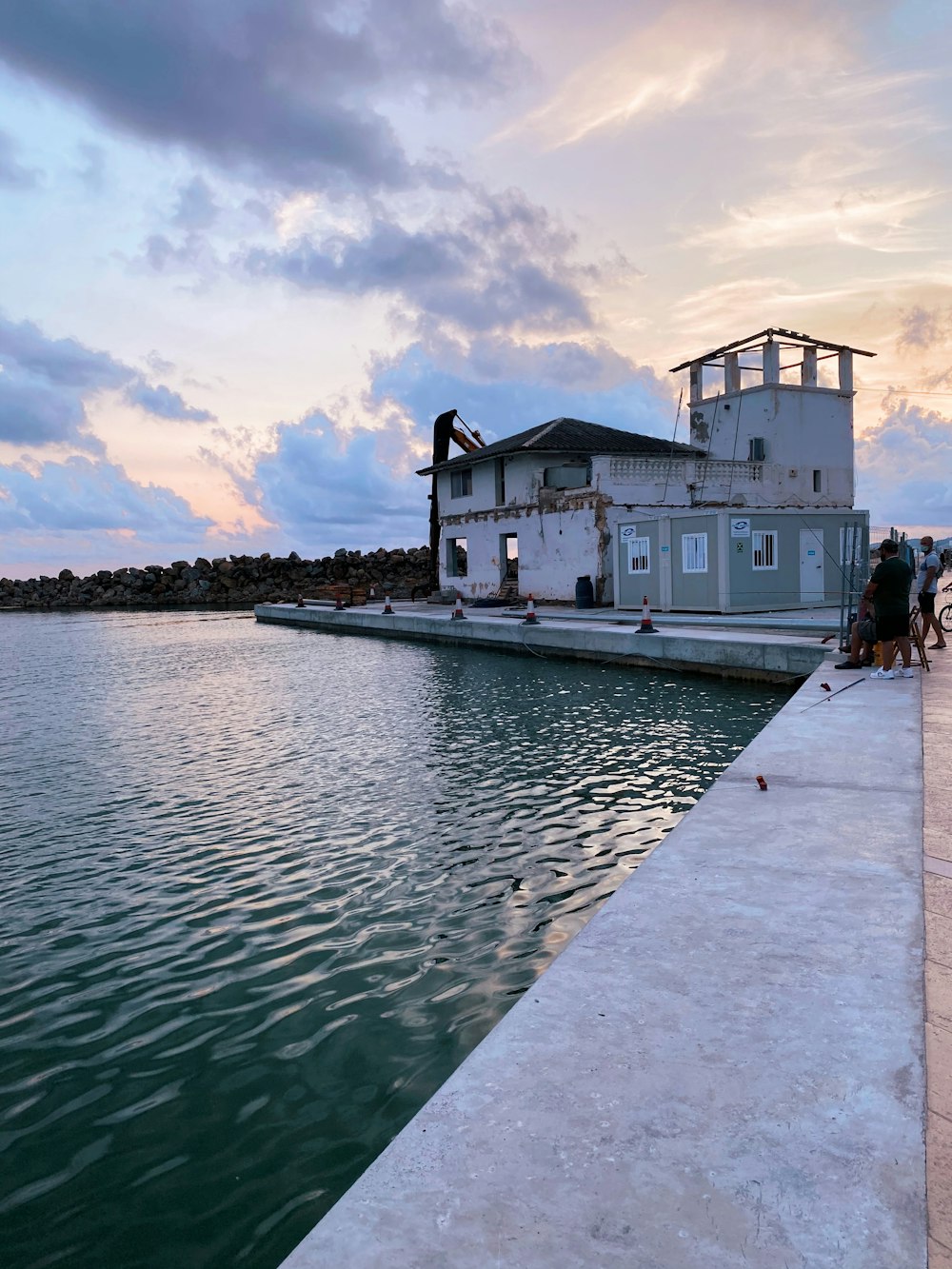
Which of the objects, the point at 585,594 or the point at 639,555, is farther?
the point at 585,594

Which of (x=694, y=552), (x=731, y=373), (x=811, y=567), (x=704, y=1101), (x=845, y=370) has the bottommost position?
(x=704, y=1101)

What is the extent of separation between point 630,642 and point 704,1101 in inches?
648

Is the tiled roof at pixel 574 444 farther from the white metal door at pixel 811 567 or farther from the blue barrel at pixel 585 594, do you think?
the white metal door at pixel 811 567

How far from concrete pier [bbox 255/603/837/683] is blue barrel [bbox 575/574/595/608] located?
928 mm

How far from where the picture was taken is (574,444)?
116 ft

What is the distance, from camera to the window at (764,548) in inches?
951

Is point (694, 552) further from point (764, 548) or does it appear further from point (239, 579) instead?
point (239, 579)

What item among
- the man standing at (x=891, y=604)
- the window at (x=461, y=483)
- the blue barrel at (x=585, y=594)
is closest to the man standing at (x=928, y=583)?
the man standing at (x=891, y=604)

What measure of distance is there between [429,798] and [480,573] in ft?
98.2

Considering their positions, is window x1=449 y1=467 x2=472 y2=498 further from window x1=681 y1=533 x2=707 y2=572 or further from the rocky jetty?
the rocky jetty

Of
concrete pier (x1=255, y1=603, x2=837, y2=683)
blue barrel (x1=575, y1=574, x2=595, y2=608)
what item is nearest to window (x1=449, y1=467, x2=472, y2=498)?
concrete pier (x1=255, y1=603, x2=837, y2=683)

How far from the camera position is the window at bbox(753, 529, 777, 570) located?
24156mm

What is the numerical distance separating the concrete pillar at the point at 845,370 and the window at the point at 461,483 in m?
16.8

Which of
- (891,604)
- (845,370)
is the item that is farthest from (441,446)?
(891,604)
